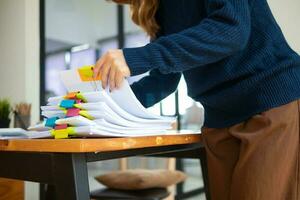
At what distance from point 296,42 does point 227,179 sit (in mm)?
2385

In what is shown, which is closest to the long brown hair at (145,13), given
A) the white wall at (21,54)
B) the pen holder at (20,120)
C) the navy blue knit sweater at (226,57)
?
the navy blue knit sweater at (226,57)

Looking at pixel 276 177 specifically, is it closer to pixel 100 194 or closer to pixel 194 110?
pixel 100 194

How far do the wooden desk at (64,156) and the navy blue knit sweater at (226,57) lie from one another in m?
0.15

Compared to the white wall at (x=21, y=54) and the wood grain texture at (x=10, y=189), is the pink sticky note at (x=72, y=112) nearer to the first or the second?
the wood grain texture at (x=10, y=189)

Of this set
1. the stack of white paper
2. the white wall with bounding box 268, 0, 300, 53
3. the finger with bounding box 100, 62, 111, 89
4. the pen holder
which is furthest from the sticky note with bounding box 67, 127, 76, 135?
the white wall with bounding box 268, 0, 300, 53

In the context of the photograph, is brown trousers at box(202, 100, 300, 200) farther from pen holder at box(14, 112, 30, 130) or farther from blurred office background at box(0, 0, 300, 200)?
pen holder at box(14, 112, 30, 130)

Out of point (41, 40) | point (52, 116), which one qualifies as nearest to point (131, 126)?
point (52, 116)

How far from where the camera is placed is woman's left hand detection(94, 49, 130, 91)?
62 cm

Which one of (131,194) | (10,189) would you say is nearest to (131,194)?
(131,194)

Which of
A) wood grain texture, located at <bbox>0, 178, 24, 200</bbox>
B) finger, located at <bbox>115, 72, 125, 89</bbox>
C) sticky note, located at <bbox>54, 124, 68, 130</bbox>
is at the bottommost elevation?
wood grain texture, located at <bbox>0, 178, 24, 200</bbox>

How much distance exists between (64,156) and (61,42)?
3028 mm

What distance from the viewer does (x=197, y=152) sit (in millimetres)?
1046

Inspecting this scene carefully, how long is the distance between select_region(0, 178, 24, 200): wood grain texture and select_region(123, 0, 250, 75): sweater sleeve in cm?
100

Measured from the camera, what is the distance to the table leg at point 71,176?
55 centimetres
